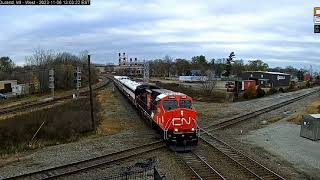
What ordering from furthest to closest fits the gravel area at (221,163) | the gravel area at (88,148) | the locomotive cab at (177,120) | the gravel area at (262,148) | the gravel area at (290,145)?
the locomotive cab at (177,120)
the gravel area at (290,145)
the gravel area at (88,148)
the gravel area at (262,148)
the gravel area at (221,163)

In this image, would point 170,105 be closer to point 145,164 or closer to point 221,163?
point 221,163

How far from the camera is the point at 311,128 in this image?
2738cm

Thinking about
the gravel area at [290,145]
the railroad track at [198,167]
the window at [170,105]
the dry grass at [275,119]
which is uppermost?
the window at [170,105]

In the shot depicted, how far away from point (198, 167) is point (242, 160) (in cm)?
305

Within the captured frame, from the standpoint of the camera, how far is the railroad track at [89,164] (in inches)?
681

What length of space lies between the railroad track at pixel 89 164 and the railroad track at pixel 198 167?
271 cm

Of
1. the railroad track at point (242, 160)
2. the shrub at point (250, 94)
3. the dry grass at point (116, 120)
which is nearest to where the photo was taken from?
the railroad track at point (242, 160)

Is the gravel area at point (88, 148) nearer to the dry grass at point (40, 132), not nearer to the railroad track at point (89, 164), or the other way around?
the railroad track at point (89, 164)

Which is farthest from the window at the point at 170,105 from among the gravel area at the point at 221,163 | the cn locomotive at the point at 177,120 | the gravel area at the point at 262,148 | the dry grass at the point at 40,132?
the dry grass at the point at 40,132

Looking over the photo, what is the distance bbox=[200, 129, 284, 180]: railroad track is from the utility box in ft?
Result: 23.0

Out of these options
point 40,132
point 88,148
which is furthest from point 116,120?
point 88,148

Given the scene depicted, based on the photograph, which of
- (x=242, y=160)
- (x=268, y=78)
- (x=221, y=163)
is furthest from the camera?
(x=268, y=78)

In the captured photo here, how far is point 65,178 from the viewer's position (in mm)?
16984

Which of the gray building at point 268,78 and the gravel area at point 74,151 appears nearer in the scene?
the gravel area at point 74,151
